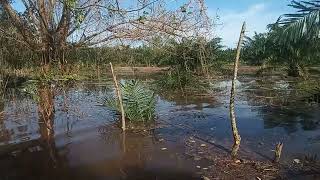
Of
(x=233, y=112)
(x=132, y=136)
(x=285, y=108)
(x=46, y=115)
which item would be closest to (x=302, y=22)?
(x=233, y=112)

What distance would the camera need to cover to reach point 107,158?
29.2 feet

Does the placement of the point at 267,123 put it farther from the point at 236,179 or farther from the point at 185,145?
the point at 236,179

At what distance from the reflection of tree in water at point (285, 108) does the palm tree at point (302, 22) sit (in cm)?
644

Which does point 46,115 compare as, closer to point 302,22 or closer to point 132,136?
point 132,136

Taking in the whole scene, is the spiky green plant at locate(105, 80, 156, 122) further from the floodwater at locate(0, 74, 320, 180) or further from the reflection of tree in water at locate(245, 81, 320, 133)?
the reflection of tree in water at locate(245, 81, 320, 133)

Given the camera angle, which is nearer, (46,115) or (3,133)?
(3,133)

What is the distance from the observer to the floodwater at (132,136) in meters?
8.21

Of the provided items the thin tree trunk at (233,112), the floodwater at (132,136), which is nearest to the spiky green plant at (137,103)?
the floodwater at (132,136)

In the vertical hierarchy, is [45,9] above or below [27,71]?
above

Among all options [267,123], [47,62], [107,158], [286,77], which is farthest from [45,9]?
[286,77]

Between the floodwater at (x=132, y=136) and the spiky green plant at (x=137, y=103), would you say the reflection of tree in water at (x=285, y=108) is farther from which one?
the spiky green plant at (x=137, y=103)

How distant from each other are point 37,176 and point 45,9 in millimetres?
5256

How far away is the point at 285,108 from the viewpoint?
14.6 metres

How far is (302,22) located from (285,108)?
33.5ft
